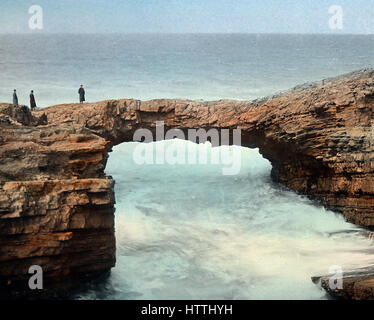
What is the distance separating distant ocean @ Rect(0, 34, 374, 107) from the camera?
29.8 metres

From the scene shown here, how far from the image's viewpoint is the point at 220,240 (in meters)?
11.1

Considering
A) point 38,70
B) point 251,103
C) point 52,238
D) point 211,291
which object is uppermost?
point 38,70

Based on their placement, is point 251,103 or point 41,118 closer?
point 41,118

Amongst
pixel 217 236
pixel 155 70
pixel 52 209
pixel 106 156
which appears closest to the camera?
pixel 52 209

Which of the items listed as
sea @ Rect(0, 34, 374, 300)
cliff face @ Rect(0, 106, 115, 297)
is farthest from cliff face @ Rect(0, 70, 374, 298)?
sea @ Rect(0, 34, 374, 300)

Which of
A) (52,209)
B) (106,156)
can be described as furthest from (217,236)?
(52,209)

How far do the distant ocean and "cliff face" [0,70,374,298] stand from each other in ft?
49.5

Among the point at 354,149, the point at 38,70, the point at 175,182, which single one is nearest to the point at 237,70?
the point at 38,70

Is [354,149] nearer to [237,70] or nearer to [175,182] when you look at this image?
[175,182]

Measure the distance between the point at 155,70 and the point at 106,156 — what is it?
27.7 metres

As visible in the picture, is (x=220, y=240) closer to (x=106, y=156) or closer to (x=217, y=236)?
(x=217, y=236)
